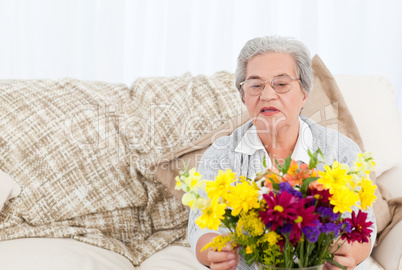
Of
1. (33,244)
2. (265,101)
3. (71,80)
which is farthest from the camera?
(71,80)

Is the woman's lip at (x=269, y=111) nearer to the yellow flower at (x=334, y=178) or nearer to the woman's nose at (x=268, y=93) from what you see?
the woman's nose at (x=268, y=93)

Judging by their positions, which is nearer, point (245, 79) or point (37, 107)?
point (245, 79)

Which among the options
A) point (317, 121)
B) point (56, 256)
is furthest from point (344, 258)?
point (56, 256)

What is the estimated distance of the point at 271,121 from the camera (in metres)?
1.57

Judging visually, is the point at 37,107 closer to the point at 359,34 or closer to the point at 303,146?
Result: the point at 303,146

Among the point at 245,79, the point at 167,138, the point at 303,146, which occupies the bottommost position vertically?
the point at 167,138

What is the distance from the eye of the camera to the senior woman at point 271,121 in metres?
1.54

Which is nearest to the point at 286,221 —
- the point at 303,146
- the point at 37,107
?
the point at 303,146

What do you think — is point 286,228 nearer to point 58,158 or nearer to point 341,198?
point 341,198

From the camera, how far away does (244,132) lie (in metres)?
1.72

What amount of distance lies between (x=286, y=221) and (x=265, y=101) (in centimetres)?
74

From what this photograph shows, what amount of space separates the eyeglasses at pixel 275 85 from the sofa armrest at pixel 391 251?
0.74 meters

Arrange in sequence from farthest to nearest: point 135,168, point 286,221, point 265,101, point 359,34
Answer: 1. point 359,34
2. point 135,168
3. point 265,101
4. point 286,221

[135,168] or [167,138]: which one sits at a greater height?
[167,138]
